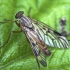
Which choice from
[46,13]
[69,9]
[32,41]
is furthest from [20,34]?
[69,9]

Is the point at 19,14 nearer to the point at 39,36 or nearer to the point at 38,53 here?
the point at 39,36

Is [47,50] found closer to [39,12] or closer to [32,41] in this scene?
[32,41]

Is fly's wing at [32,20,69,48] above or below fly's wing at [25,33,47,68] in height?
above

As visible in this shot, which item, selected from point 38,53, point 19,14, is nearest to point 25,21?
point 19,14

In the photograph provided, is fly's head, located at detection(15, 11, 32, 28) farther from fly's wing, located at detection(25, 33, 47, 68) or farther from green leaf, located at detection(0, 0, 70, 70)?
fly's wing, located at detection(25, 33, 47, 68)

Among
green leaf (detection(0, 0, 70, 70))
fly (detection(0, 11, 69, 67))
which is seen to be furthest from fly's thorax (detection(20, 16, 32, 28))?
green leaf (detection(0, 0, 70, 70))

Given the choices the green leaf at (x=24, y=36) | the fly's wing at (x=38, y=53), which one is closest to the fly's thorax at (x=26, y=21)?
the green leaf at (x=24, y=36)

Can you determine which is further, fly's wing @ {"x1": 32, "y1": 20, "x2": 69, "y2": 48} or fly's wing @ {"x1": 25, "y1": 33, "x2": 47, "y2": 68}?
fly's wing @ {"x1": 32, "y1": 20, "x2": 69, "y2": 48}
